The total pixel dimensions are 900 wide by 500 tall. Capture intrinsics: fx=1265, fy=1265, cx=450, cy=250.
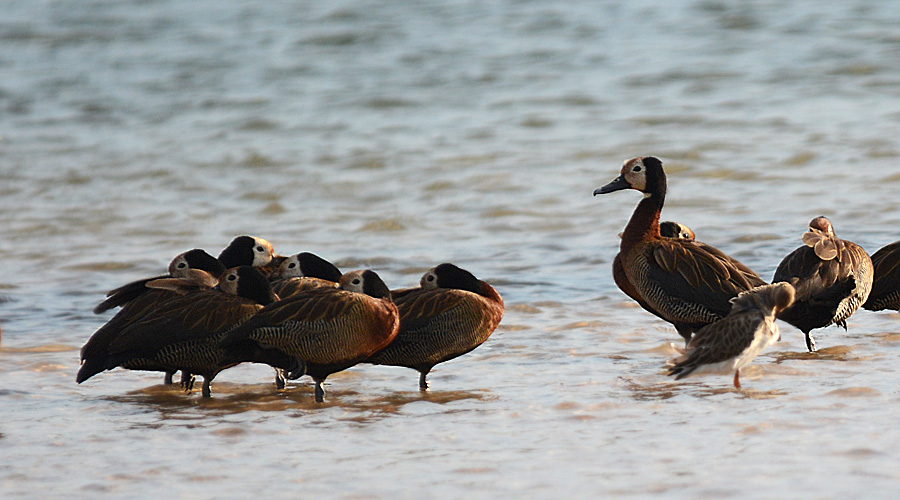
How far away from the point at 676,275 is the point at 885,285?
61.3 inches

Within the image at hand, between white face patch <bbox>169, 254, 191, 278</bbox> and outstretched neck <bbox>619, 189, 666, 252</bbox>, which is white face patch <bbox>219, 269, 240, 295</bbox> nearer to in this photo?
white face patch <bbox>169, 254, 191, 278</bbox>

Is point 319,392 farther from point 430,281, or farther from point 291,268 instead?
point 291,268

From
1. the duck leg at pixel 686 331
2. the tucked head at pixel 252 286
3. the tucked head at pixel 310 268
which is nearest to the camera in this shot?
the tucked head at pixel 252 286

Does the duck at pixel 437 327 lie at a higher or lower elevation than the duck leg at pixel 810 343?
higher

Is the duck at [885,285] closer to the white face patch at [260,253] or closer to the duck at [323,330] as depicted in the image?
the duck at [323,330]

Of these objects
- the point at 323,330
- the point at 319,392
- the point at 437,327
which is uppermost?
the point at 323,330

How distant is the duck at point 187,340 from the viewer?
7.50 metres

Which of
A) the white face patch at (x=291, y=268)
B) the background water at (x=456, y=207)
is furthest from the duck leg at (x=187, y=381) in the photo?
the white face patch at (x=291, y=268)

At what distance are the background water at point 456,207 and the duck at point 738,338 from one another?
0.55 feet

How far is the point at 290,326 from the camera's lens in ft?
24.1

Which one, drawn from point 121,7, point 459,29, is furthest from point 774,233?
point 121,7

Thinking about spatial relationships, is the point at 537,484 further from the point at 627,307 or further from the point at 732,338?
the point at 627,307

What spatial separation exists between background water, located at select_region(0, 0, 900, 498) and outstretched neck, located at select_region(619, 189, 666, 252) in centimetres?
68

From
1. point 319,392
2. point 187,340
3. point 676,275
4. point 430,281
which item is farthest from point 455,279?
point 187,340
